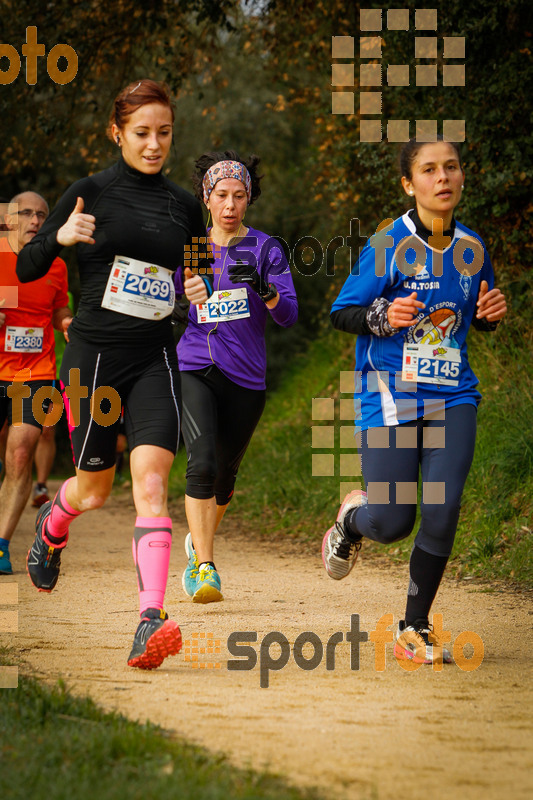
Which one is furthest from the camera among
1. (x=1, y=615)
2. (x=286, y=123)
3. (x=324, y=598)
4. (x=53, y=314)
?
(x=286, y=123)

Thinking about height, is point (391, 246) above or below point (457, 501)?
above

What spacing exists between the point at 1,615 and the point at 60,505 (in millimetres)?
968

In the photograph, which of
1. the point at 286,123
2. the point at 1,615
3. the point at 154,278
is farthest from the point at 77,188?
the point at 286,123

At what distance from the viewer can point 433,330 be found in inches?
183

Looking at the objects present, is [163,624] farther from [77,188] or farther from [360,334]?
[77,188]

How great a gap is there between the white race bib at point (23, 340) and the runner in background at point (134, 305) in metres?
2.70

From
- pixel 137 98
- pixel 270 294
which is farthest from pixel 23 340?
pixel 137 98

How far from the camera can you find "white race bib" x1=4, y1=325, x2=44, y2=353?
291 inches

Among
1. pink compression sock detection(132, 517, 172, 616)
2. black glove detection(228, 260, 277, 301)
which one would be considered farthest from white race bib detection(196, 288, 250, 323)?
pink compression sock detection(132, 517, 172, 616)

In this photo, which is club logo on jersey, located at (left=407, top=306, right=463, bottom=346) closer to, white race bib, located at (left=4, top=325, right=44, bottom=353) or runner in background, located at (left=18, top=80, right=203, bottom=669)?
runner in background, located at (left=18, top=80, right=203, bottom=669)

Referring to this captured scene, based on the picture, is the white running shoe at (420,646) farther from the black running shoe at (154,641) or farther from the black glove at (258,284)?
the black glove at (258,284)

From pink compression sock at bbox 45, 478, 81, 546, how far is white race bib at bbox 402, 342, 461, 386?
1765 mm

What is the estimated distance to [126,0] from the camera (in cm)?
1098

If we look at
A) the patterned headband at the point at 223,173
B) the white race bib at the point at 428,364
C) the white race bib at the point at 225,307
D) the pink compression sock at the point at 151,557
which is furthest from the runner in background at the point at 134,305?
the patterned headband at the point at 223,173
